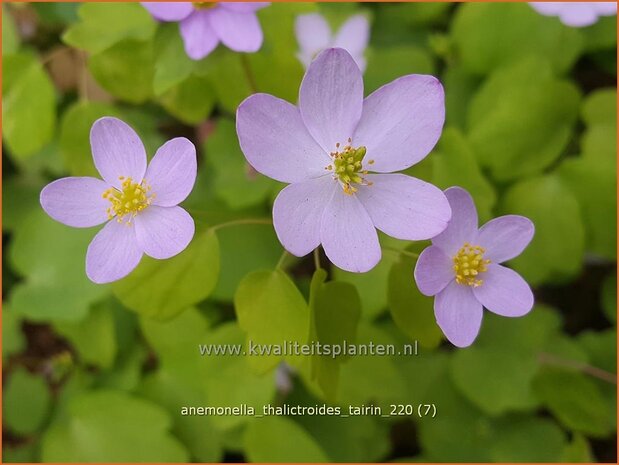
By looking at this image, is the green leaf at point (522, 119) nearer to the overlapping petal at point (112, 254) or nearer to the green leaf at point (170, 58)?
the green leaf at point (170, 58)

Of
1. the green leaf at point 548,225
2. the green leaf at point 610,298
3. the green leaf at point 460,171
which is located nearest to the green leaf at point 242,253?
the green leaf at point 460,171

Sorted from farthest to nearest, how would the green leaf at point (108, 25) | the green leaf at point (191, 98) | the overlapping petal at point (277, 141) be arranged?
the green leaf at point (191, 98)
the green leaf at point (108, 25)
the overlapping petal at point (277, 141)

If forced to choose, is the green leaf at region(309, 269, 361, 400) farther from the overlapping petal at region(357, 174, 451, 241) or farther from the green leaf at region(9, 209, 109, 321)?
the green leaf at region(9, 209, 109, 321)

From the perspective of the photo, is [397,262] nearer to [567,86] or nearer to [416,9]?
[567,86]

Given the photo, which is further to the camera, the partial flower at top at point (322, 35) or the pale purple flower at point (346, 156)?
the partial flower at top at point (322, 35)

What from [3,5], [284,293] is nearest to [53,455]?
[284,293]

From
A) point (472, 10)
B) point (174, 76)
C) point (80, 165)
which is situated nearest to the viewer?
point (174, 76)

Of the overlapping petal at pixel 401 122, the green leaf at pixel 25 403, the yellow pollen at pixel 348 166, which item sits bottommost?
the yellow pollen at pixel 348 166
